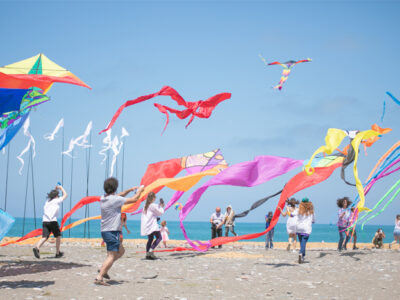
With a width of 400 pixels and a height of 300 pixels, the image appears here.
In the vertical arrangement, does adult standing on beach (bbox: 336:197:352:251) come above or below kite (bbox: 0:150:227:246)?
below

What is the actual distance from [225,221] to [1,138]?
8.41 metres

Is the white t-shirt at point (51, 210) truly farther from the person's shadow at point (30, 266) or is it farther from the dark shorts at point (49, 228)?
the person's shadow at point (30, 266)

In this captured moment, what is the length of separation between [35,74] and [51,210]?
3229mm

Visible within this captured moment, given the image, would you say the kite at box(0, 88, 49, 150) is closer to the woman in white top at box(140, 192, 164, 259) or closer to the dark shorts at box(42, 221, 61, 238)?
the dark shorts at box(42, 221, 61, 238)

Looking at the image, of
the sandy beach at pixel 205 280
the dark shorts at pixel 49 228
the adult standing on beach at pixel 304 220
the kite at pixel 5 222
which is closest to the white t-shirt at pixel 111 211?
the sandy beach at pixel 205 280

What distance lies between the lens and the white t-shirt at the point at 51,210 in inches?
400

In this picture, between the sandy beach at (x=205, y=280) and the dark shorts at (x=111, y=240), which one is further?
the dark shorts at (x=111, y=240)

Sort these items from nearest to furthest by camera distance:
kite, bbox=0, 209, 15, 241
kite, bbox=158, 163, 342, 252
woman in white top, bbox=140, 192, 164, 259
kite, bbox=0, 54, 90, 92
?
1. kite, bbox=0, 54, 90, 92
2. kite, bbox=0, 209, 15, 241
3. kite, bbox=158, 163, 342, 252
4. woman in white top, bbox=140, 192, 164, 259

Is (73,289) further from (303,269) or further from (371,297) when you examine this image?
(303,269)

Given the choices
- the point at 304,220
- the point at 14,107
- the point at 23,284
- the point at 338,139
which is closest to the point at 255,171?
the point at 304,220

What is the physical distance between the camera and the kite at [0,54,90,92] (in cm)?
744

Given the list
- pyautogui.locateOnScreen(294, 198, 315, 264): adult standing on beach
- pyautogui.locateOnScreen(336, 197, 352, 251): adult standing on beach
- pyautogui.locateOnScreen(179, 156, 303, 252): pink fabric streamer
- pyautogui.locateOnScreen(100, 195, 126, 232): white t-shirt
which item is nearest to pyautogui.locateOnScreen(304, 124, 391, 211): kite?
pyautogui.locateOnScreen(179, 156, 303, 252): pink fabric streamer

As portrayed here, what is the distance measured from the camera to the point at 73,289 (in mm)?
6125

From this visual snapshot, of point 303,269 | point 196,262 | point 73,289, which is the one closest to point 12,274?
point 73,289
